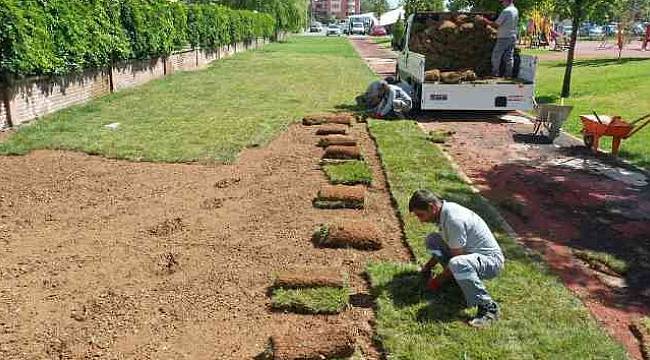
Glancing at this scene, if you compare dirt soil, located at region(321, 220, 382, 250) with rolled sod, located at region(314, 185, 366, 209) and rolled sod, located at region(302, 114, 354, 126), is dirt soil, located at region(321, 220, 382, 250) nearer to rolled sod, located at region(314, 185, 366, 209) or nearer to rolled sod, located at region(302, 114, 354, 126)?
rolled sod, located at region(314, 185, 366, 209)

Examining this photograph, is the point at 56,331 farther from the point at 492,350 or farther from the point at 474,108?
the point at 474,108

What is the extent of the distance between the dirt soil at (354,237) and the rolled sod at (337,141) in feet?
13.5

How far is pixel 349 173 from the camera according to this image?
8250 mm

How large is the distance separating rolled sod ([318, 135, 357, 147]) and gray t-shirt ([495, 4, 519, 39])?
19.6 ft

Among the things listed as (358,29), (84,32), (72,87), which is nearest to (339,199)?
(72,87)

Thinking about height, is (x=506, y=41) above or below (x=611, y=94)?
above

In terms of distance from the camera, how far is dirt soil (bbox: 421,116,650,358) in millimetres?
5078

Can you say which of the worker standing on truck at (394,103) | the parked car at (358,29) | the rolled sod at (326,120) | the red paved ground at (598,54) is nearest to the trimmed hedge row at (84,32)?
the rolled sod at (326,120)

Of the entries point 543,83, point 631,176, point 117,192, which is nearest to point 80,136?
point 117,192

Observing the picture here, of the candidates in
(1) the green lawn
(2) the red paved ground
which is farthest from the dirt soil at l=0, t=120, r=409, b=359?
(2) the red paved ground

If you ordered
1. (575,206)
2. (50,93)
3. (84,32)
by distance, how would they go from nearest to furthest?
1. (575,206)
2. (50,93)
3. (84,32)

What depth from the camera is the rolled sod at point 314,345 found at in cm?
385

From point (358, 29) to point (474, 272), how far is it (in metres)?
95.9

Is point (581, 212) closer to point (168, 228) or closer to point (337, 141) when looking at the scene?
point (337, 141)
